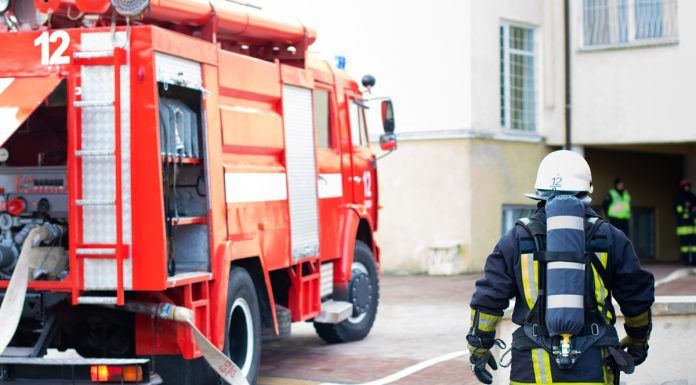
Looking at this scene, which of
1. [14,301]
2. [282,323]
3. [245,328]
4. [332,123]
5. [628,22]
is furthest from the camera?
[628,22]

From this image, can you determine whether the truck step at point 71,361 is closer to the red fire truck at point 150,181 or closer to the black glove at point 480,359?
the red fire truck at point 150,181

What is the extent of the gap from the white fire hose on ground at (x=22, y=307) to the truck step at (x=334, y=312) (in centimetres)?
269

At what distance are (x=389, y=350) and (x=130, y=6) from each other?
17.0ft

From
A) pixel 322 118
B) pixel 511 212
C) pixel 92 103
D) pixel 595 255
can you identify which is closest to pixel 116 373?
pixel 92 103

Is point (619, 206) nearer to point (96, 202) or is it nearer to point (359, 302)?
point (359, 302)

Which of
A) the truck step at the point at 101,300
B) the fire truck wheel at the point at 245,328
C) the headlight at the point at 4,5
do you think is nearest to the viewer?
the truck step at the point at 101,300

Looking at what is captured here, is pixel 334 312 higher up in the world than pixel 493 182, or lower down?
lower down

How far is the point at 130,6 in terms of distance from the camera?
7965mm

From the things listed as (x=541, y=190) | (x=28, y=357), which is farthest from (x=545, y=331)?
(x=28, y=357)

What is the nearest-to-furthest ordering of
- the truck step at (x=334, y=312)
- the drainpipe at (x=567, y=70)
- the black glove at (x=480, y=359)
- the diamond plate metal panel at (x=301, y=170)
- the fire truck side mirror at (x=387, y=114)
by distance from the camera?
the black glove at (x=480, y=359)
the diamond plate metal panel at (x=301, y=170)
the truck step at (x=334, y=312)
the fire truck side mirror at (x=387, y=114)
the drainpipe at (x=567, y=70)

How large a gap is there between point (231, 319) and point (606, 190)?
642 inches

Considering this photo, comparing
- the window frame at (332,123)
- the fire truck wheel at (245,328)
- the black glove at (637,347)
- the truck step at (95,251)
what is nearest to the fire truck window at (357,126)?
the window frame at (332,123)

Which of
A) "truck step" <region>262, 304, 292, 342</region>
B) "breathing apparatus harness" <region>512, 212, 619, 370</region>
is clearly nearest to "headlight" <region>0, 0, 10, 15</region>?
"truck step" <region>262, 304, 292, 342</region>

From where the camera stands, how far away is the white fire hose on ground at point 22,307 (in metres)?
7.97
